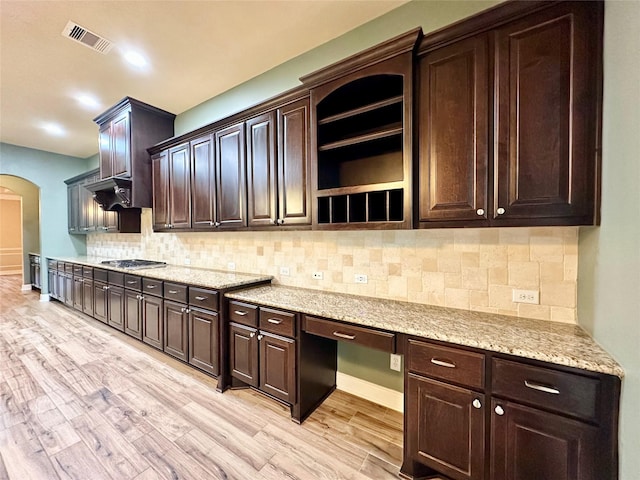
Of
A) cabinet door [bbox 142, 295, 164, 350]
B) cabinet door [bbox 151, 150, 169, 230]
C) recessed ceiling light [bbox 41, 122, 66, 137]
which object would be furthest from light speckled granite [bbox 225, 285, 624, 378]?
recessed ceiling light [bbox 41, 122, 66, 137]

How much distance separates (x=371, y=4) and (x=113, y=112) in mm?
3615

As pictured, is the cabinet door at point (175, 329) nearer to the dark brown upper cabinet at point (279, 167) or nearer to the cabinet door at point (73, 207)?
the dark brown upper cabinet at point (279, 167)

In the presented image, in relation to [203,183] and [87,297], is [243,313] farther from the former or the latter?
[87,297]

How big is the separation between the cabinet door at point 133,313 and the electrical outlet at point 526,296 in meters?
3.68

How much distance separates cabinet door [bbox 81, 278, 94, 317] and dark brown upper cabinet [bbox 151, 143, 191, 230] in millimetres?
1726

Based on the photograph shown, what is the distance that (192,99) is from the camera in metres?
3.43

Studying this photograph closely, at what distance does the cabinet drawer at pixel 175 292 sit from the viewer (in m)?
2.63

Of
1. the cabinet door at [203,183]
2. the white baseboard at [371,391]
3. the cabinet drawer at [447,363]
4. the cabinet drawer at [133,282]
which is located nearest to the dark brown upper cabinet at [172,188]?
the cabinet door at [203,183]

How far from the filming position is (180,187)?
3201mm

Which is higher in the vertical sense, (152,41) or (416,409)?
(152,41)

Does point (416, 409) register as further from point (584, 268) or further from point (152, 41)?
point (152, 41)

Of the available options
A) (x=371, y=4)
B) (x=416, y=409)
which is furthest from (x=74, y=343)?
(x=371, y=4)

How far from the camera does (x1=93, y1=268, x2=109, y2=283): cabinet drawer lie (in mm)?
3738

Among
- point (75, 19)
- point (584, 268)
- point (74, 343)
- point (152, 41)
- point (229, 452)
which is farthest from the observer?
point (74, 343)
